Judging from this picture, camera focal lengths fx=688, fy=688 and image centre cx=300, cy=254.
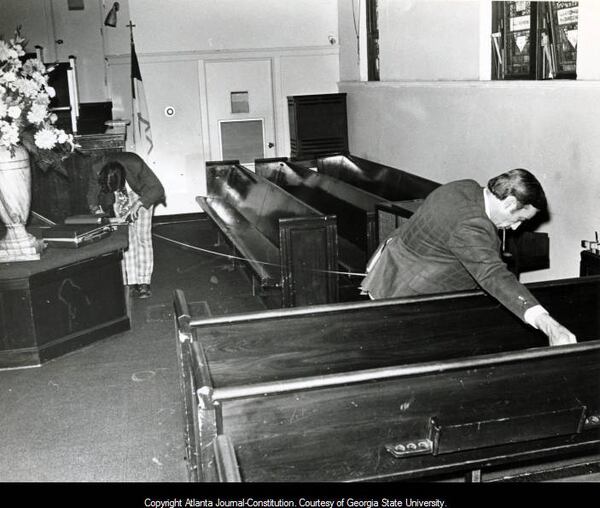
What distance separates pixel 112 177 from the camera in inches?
250

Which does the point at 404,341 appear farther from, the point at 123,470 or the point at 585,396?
the point at 123,470

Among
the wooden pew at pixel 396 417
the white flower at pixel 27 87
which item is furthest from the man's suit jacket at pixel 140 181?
the wooden pew at pixel 396 417

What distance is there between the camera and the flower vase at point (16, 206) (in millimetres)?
5121

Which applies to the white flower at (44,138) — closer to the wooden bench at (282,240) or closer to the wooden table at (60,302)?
the wooden table at (60,302)

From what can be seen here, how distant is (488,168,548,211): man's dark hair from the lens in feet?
10.1

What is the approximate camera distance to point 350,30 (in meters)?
10.2

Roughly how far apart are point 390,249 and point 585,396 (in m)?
1.47

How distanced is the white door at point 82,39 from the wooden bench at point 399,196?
376 cm

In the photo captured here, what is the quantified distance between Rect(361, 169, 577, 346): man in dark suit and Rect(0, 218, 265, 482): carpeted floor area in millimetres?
1059

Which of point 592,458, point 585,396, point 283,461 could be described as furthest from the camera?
point 592,458

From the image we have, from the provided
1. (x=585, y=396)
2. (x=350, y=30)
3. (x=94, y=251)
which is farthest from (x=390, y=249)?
(x=350, y=30)

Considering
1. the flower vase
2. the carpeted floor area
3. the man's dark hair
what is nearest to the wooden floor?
the carpeted floor area

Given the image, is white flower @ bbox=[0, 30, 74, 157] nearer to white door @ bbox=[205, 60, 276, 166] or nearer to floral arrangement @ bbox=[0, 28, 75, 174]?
floral arrangement @ bbox=[0, 28, 75, 174]
